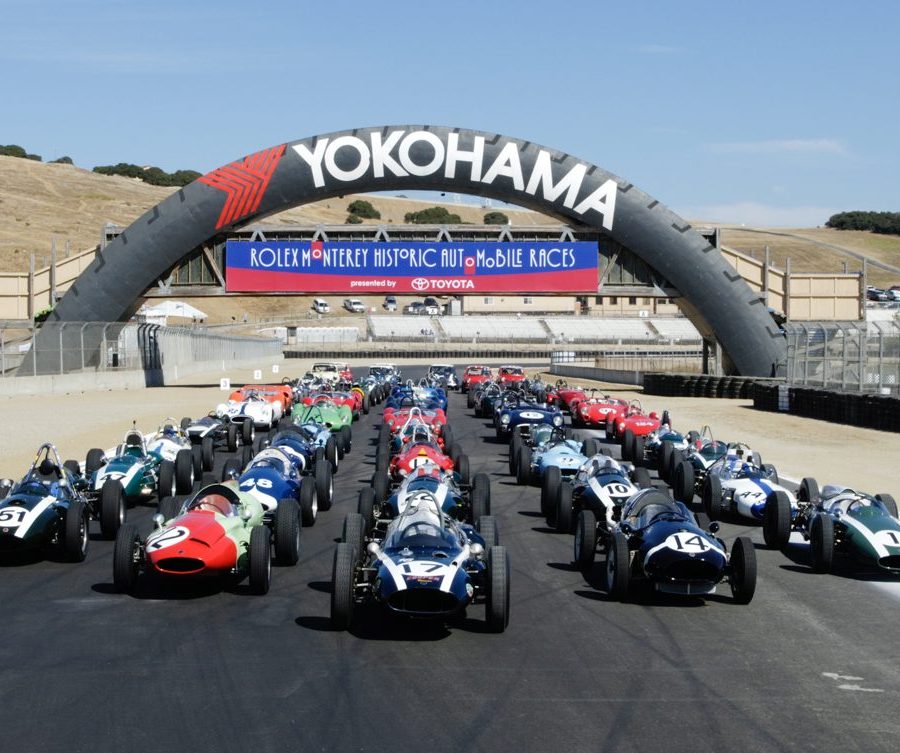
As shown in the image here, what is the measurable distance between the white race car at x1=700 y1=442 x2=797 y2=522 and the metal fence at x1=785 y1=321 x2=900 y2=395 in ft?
53.0

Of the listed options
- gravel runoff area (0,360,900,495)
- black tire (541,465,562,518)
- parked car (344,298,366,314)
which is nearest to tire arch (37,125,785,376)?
gravel runoff area (0,360,900,495)

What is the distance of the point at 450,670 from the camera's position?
1030 centimetres

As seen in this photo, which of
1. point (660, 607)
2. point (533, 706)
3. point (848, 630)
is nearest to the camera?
point (533, 706)

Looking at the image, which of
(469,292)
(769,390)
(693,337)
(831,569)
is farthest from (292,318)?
(831,569)

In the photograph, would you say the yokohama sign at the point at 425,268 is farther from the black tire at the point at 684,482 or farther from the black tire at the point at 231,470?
the black tire at the point at 231,470

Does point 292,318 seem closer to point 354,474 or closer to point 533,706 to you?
point 354,474

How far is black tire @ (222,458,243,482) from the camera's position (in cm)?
1777

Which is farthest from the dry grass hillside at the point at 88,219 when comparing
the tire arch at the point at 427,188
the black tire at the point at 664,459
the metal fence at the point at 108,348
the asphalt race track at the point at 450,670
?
the asphalt race track at the point at 450,670

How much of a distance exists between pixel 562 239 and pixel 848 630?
3569cm

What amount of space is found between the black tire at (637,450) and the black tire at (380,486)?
7.89m

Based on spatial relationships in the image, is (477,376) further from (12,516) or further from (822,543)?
(12,516)

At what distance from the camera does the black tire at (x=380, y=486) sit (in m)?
17.7

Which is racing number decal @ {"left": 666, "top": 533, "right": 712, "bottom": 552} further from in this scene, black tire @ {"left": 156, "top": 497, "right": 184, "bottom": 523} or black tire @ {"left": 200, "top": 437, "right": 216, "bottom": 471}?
black tire @ {"left": 200, "top": 437, "right": 216, "bottom": 471}

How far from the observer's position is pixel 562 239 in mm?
46906
